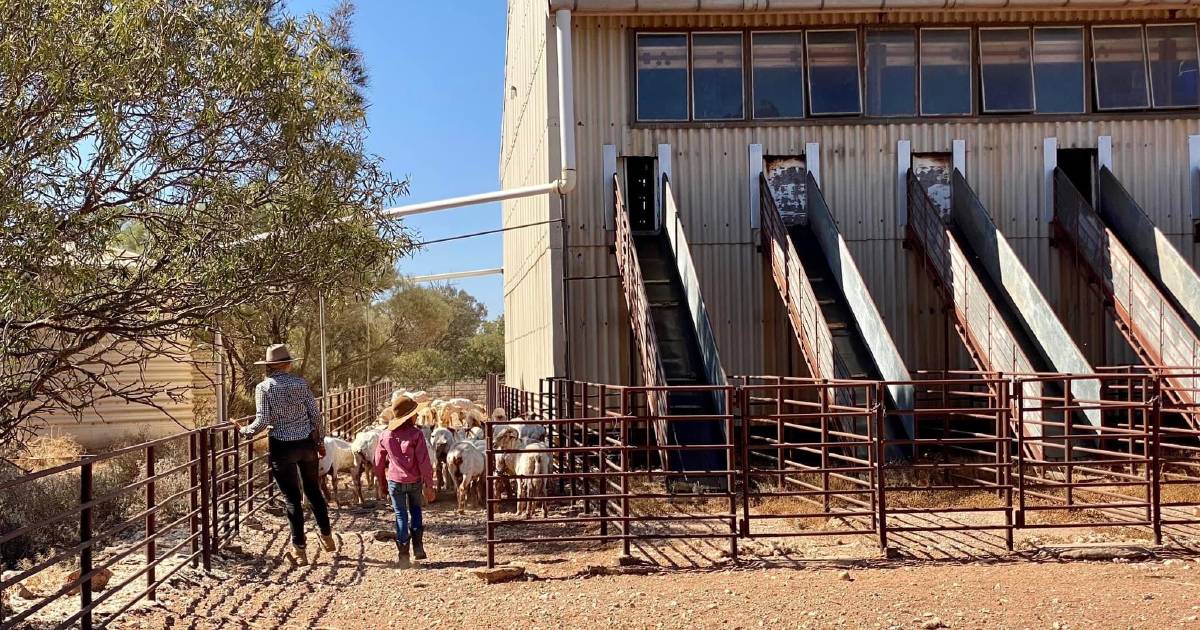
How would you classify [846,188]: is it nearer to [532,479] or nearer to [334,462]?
[532,479]

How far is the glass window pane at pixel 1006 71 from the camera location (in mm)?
18531

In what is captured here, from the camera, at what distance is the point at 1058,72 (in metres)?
18.6

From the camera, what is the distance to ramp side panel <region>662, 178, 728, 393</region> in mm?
14529

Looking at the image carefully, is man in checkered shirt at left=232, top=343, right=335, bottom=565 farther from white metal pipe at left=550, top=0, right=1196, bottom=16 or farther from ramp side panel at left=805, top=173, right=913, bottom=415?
white metal pipe at left=550, top=0, right=1196, bottom=16

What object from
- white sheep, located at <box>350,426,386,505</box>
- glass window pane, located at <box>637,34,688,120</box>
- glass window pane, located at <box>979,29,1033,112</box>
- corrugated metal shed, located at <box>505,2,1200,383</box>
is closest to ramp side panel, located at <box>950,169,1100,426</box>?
corrugated metal shed, located at <box>505,2,1200,383</box>

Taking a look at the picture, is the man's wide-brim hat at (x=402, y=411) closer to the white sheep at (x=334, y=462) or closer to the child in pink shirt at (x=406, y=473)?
the child in pink shirt at (x=406, y=473)

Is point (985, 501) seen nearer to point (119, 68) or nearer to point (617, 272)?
point (617, 272)

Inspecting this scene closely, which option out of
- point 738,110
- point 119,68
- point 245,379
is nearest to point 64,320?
Result: point 119,68

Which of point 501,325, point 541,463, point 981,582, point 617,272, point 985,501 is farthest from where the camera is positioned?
point 501,325

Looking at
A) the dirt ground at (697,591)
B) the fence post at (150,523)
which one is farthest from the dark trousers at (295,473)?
the fence post at (150,523)

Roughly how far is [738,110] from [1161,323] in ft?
23.4

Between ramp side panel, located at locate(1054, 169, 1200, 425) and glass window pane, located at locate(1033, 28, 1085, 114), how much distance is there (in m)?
1.20

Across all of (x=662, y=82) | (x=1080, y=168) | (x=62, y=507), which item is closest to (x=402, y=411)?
(x=62, y=507)

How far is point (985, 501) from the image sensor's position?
12719mm
